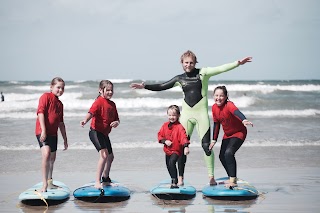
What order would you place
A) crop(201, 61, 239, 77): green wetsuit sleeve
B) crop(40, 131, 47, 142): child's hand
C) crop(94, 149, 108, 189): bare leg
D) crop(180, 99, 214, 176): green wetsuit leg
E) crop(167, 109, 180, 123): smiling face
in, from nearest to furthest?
crop(40, 131, 47, 142): child's hand, crop(94, 149, 108, 189): bare leg, crop(167, 109, 180, 123): smiling face, crop(201, 61, 239, 77): green wetsuit sleeve, crop(180, 99, 214, 176): green wetsuit leg

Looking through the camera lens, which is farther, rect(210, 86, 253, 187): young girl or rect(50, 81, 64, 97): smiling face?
rect(210, 86, 253, 187): young girl

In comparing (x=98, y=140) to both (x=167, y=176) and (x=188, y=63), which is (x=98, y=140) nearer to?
(x=188, y=63)

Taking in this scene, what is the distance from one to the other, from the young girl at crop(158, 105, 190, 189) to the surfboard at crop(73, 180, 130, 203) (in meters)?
0.76

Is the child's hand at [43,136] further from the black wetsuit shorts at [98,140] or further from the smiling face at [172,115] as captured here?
the smiling face at [172,115]

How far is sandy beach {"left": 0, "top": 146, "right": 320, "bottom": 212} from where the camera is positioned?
6504 millimetres

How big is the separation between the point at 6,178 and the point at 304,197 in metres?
5.32

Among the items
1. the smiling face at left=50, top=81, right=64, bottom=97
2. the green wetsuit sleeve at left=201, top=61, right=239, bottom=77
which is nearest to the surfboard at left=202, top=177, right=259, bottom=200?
the green wetsuit sleeve at left=201, top=61, right=239, bottom=77

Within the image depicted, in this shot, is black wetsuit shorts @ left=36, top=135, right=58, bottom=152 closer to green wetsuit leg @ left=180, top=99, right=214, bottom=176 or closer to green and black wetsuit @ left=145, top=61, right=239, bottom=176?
green and black wetsuit @ left=145, top=61, right=239, bottom=176

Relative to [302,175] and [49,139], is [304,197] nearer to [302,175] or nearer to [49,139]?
[302,175]

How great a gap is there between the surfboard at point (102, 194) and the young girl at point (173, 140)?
762 mm

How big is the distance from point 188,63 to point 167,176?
2383 millimetres

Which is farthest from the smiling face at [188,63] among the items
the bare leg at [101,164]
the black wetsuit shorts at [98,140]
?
the bare leg at [101,164]

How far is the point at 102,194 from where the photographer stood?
22.2 feet

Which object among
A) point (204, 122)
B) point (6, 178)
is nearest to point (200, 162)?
point (204, 122)
